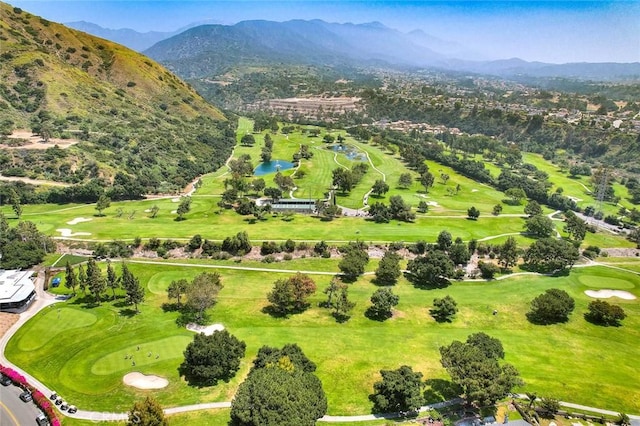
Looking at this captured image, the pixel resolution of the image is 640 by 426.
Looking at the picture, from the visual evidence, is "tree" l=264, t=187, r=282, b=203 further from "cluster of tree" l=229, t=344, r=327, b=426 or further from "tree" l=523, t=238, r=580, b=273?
"cluster of tree" l=229, t=344, r=327, b=426

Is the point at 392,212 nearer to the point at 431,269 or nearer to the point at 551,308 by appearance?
the point at 431,269

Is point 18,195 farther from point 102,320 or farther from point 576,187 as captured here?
point 576,187

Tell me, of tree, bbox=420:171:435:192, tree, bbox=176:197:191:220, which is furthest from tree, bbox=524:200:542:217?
tree, bbox=176:197:191:220

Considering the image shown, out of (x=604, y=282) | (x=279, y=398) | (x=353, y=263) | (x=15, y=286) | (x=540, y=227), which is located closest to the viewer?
(x=279, y=398)

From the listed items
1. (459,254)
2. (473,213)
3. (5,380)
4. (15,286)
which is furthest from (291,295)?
(473,213)

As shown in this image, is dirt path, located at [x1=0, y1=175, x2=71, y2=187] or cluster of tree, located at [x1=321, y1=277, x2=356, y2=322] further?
dirt path, located at [x1=0, y1=175, x2=71, y2=187]
